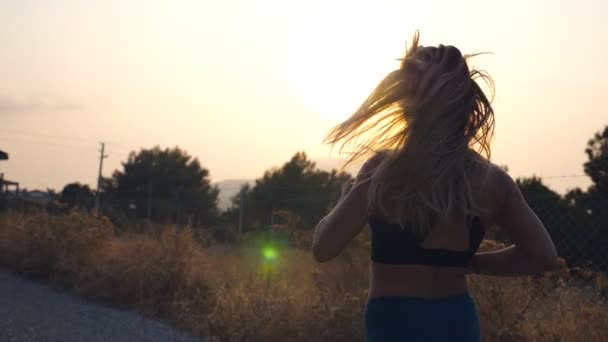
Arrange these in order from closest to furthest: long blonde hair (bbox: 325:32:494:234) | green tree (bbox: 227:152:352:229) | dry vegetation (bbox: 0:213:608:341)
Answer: long blonde hair (bbox: 325:32:494:234) < dry vegetation (bbox: 0:213:608:341) < green tree (bbox: 227:152:352:229)

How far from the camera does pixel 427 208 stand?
1.86 meters

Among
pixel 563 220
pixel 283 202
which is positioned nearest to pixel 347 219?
pixel 563 220

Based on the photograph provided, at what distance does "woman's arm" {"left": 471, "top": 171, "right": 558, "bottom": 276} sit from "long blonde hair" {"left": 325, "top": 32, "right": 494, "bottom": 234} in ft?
0.40

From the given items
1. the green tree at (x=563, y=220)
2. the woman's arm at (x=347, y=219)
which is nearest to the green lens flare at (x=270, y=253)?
the green tree at (x=563, y=220)

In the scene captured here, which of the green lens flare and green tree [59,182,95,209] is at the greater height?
green tree [59,182,95,209]

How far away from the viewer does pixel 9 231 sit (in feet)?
47.9

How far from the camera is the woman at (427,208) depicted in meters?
1.89

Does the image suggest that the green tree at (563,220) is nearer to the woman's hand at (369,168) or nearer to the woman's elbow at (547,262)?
the woman's elbow at (547,262)

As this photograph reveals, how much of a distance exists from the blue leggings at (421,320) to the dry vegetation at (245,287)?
11.9ft

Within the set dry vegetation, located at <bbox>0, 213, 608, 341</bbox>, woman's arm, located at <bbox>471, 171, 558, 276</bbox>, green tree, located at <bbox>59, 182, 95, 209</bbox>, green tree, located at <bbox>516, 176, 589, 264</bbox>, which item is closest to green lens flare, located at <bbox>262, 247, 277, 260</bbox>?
dry vegetation, located at <bbox>0, 213, 608, 341</bbox>

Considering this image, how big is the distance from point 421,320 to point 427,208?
316mm

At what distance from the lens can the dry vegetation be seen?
5836 mm

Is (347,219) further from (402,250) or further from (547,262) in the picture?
(547,262)

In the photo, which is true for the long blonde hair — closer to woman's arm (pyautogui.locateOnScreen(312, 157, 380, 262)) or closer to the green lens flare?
woman's arm (pyautogui.locateOnScreen(312, 157, 380, 262))
